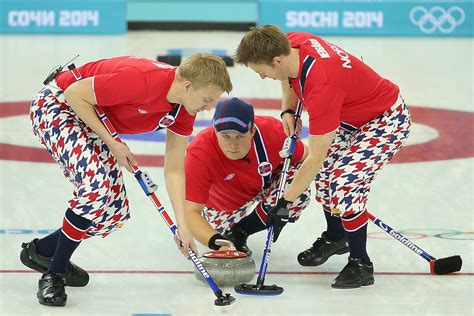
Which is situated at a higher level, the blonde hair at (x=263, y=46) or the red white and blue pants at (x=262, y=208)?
the blonde hair at (x=263, y=46)

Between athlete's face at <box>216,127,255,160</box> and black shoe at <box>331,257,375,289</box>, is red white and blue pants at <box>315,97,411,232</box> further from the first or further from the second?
athlete's face at <box>216,127,255,160</box>

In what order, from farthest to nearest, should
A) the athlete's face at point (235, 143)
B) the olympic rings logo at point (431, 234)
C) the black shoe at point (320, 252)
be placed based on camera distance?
the olympic rings logo at point (431, 234)
the black shoe at point (320, 252)
the athlete's face at point (235, 143)

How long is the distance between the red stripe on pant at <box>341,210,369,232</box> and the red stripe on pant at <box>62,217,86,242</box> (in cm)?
126

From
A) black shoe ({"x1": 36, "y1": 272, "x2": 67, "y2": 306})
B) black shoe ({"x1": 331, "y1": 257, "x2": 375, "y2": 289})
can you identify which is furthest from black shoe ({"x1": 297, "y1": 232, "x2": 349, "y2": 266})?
black shoe ({"x1": 36, "y1": 272, "x2": 67, "y2": 306})

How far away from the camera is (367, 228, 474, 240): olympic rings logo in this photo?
5656mm

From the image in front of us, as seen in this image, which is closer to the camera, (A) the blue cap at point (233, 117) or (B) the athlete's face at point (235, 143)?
(A) the blue cap at point (233, 117)

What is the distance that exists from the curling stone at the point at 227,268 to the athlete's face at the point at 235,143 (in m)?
→ 0.58

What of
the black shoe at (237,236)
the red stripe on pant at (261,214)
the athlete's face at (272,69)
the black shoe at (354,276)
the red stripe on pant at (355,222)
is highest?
the athlete's face at (272,69)

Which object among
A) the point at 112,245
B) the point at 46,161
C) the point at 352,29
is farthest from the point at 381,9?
the point at 112,245

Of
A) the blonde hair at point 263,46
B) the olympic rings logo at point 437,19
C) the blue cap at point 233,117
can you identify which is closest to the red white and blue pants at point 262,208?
the blue cap at point 233,117

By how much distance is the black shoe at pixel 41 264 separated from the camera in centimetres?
473

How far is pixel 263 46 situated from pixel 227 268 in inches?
42.3

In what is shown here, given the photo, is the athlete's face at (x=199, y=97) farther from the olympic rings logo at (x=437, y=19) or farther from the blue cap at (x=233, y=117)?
the olympic rings logo at (x=437, y=19)

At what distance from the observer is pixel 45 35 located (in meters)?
15.3
